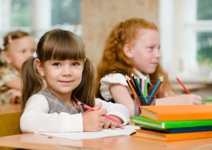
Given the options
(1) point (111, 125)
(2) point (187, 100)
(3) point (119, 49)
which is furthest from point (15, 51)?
(1) point (111, 125)

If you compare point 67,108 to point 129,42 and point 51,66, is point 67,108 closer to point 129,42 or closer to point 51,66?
point 51,66

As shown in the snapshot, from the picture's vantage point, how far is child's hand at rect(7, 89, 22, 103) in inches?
113

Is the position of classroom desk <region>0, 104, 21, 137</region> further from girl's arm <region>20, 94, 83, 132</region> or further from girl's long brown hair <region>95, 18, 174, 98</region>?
girl's long brown hair <region>95, 18, 174, 98</region>

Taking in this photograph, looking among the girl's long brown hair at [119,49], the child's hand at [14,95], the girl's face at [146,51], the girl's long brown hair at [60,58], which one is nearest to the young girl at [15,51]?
the child's hand at [14,95]

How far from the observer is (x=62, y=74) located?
76.5 inches

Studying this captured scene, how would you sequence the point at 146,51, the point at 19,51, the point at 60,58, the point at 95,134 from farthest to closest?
the point at 19,51 → the point at 146,51 → the point at 60,58 → the point at 95,134

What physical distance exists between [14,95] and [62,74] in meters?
1.06

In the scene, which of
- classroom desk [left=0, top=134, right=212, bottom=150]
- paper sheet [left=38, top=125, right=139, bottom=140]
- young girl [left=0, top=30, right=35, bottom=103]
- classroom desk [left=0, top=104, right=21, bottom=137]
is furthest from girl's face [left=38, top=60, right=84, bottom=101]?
young girl [left=0, top=30, right=35, bottom=103]

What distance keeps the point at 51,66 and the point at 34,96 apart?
0.14 m

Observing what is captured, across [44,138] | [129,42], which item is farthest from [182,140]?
[129,42]

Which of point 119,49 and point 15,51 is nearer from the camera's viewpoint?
point 119,49

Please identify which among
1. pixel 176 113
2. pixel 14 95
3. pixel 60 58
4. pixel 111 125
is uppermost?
pixel 60 58

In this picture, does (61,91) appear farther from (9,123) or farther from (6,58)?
(6,58)

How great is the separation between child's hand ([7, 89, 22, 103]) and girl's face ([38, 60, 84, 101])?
89cm
